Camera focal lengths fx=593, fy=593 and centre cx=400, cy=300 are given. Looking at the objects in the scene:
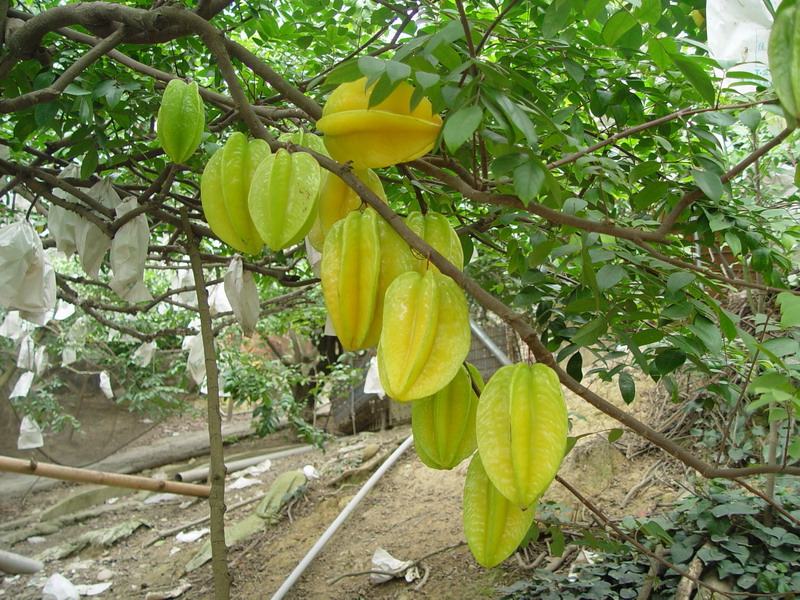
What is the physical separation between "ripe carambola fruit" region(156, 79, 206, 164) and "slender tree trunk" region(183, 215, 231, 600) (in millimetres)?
667

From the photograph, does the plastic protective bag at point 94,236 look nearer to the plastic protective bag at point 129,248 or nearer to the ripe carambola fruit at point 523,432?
the plastic protective bag at point 129,248

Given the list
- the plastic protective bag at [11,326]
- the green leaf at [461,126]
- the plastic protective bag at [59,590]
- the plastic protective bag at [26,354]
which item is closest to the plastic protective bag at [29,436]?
the plastic protective bag at [26,354]

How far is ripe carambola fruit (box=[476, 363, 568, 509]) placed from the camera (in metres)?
0.74

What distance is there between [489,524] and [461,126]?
0.55 metres

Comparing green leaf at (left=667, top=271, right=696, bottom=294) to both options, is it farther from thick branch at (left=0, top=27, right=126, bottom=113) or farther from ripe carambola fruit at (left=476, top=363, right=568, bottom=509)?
thick branch at (left=0, top=27, right=126, bottom=113)

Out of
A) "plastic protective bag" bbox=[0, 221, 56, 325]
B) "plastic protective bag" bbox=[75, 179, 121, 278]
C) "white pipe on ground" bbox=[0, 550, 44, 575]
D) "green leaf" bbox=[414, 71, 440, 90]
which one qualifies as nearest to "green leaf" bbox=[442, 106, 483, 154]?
"green leaf" bbox=[414, 71, 440, 90]

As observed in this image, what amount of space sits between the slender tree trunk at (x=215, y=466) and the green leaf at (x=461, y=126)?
1047 millimetres

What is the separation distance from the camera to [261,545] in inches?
164

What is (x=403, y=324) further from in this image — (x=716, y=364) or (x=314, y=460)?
(x=314, y=460)

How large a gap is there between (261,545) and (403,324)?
3.89m

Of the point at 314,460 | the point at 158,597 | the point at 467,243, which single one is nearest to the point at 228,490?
the point at 314,460

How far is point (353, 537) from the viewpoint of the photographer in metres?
3.82

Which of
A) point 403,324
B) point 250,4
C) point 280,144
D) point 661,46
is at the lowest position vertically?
point 403,324

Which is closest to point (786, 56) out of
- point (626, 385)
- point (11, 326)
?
point (626, 385)
